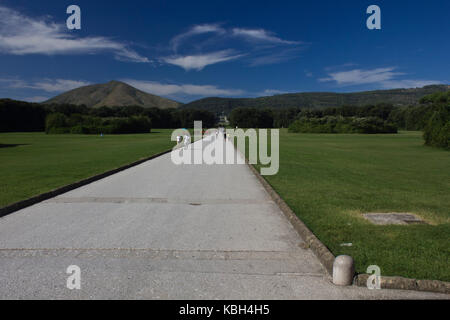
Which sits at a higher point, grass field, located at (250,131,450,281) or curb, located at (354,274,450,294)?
grass field, located at (250,131,450,281)

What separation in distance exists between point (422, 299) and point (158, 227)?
417cm

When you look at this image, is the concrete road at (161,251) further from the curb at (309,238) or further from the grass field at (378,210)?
the grass field at (378,210)

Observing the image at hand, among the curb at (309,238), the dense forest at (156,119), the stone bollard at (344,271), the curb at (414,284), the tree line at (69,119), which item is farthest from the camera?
the dense forest at (156,119)

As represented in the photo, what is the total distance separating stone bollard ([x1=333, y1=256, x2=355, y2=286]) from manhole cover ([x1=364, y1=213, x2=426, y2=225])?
2.70 metres

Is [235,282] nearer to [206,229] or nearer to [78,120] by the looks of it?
[206,229]

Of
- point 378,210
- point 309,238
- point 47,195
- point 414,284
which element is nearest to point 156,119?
point 47,195

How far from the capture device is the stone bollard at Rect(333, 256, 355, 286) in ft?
12.5

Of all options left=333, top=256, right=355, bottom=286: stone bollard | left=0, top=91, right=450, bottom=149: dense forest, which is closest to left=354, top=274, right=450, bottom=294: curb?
left=333, top=256, right=355, bottom=286: stone bollard

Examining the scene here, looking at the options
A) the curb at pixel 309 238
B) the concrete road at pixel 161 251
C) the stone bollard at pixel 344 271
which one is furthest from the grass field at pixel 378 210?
the concrete road at pixel 161 251

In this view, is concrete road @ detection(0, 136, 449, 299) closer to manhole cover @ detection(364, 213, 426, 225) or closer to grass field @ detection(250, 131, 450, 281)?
grass field @ detection(250, 131, 450, 281)

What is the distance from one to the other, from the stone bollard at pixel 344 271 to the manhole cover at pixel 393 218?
2696 mm

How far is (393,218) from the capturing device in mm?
6520

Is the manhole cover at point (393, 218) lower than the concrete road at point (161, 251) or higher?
higher

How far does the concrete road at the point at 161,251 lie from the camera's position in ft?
12.1
